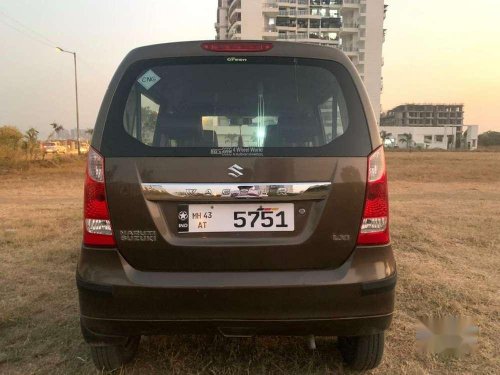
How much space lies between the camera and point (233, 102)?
96.7 inches

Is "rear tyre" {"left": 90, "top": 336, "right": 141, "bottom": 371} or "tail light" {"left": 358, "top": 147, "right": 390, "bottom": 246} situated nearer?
"tail light" {"left": 358, "top": 147, "right": 390, "bottom": 246}

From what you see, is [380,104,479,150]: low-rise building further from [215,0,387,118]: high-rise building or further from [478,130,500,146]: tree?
[215,0,387,118]: high-rise building

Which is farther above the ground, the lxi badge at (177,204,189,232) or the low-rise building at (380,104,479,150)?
the low-rise building at (380,104,479,150)

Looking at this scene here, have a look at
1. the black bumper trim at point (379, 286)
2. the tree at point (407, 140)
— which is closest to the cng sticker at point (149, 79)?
the black bumper trim at point (379, 286)

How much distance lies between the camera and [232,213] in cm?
231

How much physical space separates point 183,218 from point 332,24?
8738 centimetres

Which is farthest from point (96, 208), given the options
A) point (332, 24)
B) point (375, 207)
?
point (332, 24)

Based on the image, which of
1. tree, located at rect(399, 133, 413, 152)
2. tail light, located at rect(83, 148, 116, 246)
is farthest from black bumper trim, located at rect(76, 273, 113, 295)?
tree, located at rect(399, 133, 413, 152)

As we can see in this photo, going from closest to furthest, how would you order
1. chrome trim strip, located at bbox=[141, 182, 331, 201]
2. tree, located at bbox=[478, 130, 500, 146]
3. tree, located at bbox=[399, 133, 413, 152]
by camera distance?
1. chrome trim strip, located at bbox=[141, 182, 331, 201]
2. tree, located at bbox=[399, 133, 413, 152]
3. tree, located at bbox=[478, 130, 500, 146]

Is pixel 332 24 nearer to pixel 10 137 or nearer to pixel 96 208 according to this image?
pixel 10 137

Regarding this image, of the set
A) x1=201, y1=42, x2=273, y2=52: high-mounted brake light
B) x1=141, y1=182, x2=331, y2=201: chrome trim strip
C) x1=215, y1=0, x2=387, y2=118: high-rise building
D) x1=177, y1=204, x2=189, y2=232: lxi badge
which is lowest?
x1=177, y1=204, x2=189, y2=232: lxi badge

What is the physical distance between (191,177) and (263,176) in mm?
346

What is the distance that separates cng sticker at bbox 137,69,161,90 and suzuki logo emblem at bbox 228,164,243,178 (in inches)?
24.8

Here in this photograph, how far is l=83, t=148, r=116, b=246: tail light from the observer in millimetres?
2338
